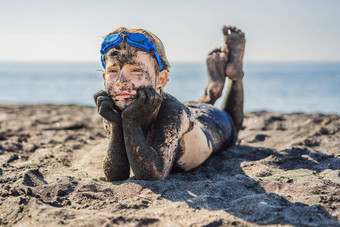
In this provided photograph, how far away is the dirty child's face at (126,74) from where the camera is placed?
2.81 m

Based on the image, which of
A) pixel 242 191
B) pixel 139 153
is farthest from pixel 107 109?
pixel 242 191

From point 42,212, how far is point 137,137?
2.83 feet

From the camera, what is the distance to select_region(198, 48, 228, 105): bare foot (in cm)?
467

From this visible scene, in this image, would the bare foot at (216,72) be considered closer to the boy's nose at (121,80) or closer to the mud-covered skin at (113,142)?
the mud-covered skin at (113,142)

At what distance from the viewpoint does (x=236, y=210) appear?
225 centimetres

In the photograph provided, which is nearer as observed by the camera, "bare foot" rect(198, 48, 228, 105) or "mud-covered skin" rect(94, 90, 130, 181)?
"mud-covered skin" rect(94, 90, 130, 181)

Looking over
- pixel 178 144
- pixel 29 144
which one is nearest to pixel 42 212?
pixel 178 144

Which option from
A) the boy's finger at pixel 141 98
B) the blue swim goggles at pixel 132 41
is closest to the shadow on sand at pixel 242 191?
the boy's finger at pixel 141 98

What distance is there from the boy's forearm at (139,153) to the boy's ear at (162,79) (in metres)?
0.46

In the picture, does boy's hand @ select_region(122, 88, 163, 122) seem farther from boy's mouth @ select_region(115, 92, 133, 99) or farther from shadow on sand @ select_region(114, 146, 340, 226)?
shadow on sand @ select_region(114, 146, 340, 226)

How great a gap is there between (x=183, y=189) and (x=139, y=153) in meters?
0.43

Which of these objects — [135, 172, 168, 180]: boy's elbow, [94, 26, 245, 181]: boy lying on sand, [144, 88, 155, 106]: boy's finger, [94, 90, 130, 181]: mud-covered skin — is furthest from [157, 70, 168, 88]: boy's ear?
[135, 172, 168, 180]: boy's elbow

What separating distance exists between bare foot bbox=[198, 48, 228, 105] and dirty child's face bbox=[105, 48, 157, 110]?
6.32ft

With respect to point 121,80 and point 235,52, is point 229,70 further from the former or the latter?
point 121,80
